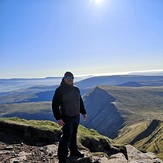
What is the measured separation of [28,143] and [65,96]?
20.8 ft

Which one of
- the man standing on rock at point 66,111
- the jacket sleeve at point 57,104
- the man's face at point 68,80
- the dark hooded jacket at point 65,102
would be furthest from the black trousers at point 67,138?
the man's face at point 68,80

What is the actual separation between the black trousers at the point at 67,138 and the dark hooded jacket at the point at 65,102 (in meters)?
0.38

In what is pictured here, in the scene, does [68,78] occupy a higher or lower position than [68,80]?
higher

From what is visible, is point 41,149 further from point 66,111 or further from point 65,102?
point 65,102

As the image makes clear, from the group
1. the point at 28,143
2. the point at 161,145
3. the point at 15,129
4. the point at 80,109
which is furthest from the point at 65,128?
the point at 161,145

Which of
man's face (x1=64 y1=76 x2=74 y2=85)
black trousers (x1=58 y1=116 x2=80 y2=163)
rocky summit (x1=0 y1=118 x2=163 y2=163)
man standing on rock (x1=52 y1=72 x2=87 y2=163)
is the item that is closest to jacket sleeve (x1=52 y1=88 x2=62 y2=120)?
man standing on rock (x1=52 y1=72 x2=87 y2=163)

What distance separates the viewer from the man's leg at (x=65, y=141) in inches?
550

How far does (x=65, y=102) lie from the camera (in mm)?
14695

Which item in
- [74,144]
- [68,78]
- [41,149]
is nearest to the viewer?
[68,78]

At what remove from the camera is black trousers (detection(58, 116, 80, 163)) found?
551 inches

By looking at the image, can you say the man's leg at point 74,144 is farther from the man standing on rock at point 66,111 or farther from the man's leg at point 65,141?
the man's leg at point 65,141

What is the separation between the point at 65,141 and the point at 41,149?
381 cm

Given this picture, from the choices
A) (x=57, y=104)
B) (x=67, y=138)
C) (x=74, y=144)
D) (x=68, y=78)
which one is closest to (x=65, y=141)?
(x=67, y=138)

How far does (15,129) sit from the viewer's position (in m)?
20.4
